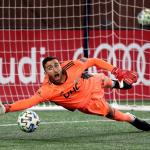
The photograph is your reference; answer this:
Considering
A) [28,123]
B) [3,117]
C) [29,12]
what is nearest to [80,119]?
[3,117]

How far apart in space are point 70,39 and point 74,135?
5.59 metres

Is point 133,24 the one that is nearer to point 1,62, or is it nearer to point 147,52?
point 147,52

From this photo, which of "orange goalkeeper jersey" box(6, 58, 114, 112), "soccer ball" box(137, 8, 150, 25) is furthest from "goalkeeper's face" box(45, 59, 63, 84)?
"soccer ball" box(137, 8, 150, 25)

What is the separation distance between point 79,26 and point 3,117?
388cm

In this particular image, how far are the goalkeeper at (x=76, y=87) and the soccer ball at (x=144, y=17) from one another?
5.77 m

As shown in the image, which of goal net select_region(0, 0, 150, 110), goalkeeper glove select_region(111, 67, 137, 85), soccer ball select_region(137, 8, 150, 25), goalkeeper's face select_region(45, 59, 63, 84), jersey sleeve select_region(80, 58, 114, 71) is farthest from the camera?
soccer ball select_region(137, 8, 150, 25)

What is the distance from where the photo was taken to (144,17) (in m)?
15.0

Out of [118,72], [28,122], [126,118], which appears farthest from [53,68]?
[126,118]

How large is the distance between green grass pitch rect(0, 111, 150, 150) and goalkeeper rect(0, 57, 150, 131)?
13.5 inches

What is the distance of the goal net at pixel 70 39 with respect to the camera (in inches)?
562

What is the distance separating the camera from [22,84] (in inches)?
561

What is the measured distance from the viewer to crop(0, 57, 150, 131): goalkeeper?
28.8 feet

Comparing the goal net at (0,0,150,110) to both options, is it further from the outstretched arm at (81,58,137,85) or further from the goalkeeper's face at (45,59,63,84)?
the goalkeeper's face at (45,59,63,84)

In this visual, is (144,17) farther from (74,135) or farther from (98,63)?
(74,135)
